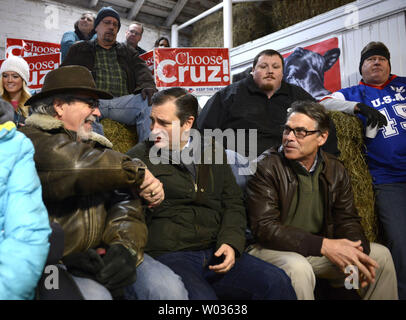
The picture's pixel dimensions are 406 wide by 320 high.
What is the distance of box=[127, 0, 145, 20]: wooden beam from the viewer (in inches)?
295

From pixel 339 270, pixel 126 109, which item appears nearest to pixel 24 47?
pixel 126 109

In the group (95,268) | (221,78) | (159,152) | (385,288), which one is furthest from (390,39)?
(95,268)

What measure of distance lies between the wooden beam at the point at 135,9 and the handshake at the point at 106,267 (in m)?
7.29

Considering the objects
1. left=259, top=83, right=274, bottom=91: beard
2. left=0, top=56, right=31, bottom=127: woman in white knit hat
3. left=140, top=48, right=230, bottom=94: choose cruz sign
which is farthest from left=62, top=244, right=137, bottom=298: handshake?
left=140, top=48, right=230, bottom=94: choose cruz sign

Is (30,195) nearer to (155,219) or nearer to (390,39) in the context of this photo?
(155,219)

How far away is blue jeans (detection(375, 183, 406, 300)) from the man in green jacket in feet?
4.16

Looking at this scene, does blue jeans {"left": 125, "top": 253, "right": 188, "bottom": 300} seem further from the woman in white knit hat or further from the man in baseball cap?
the woman in white knit hat

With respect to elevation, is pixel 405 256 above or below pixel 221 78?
below

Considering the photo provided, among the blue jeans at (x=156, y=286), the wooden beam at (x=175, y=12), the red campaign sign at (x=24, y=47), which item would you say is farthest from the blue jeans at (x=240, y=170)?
the wooden beam at (x=175, y=12)

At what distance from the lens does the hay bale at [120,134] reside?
9.50 ft

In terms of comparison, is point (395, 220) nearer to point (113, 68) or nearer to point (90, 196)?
point (90, 196)

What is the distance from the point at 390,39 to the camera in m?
4.33

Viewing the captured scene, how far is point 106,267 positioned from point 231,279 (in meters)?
0.64

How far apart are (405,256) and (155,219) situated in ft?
5.94
